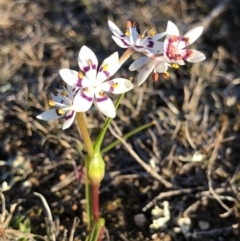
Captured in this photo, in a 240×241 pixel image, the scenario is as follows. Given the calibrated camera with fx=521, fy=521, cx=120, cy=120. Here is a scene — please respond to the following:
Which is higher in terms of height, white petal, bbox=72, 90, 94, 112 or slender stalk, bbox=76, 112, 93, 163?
white petal, bbox=72, 90, 94, 112

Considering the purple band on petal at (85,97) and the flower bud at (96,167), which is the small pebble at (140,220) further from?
the purple band on petal at (85,97)

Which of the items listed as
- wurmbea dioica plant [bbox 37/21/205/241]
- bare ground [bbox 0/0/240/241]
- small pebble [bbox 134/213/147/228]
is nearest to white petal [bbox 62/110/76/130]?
wurmbea dioica plant [bbox 37/21/205/241]

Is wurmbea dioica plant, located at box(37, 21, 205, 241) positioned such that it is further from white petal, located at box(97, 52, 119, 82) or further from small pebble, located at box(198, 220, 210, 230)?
small pebble, located at box(198, 220, 210, 230)

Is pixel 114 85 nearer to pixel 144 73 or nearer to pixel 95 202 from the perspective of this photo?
pixel 144 73

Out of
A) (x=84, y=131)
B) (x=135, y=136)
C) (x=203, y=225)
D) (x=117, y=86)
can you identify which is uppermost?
(x=117, y=86)

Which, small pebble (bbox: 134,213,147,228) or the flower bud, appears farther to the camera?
small pebble (bbox: 134,213,147,228)

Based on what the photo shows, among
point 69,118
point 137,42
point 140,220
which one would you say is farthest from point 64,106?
point 140,220
